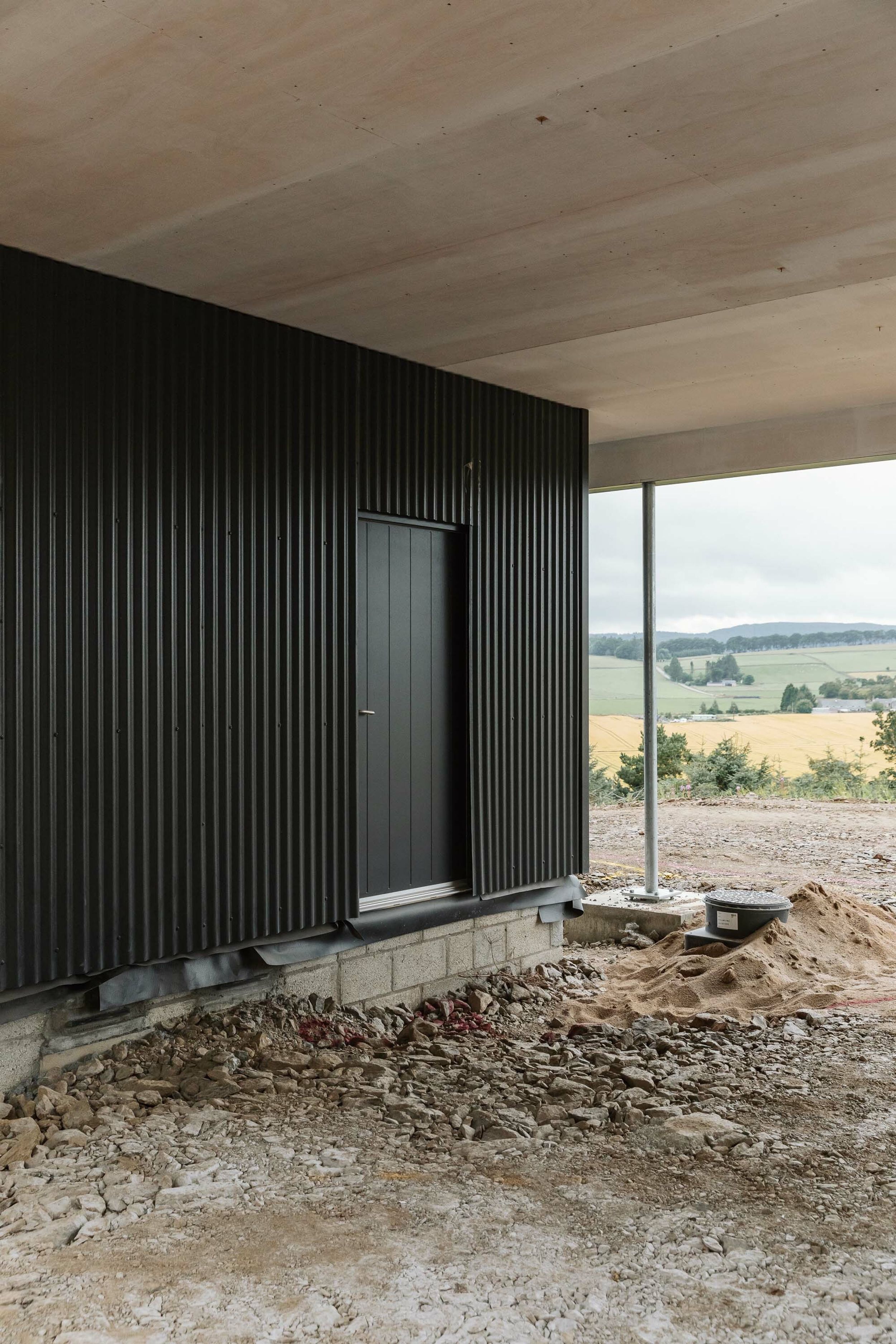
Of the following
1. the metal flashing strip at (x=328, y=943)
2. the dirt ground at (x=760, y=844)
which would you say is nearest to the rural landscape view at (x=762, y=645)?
the dirt ground at (x=760, y=844)

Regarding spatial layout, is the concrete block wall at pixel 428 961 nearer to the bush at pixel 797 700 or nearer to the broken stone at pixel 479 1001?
the broken stone at pixel 479 1001

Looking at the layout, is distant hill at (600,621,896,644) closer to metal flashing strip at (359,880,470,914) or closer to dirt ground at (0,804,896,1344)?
metal flashing strip at (359,880,470,914)

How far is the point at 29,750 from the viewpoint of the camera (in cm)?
438

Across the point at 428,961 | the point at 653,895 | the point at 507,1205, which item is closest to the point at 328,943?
the point at 428,961

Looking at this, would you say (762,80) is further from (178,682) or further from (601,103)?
(178,682)

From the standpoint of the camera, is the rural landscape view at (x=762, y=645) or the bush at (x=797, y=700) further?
the bush at (x=797, y=700)

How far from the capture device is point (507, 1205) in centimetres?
367

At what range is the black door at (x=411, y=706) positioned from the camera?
5.98 meters

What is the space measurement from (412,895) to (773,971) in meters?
2.08

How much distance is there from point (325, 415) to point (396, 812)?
212cm

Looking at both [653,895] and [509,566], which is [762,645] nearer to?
[653,895]

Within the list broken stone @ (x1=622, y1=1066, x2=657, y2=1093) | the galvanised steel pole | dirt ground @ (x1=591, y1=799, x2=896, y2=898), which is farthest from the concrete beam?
broken stone @ (x1=622, y1=1066, x2=657, y2=1093)

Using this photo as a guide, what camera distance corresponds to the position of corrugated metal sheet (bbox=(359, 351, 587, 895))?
605 centimetres

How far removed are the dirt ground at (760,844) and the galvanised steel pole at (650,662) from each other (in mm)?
1357
